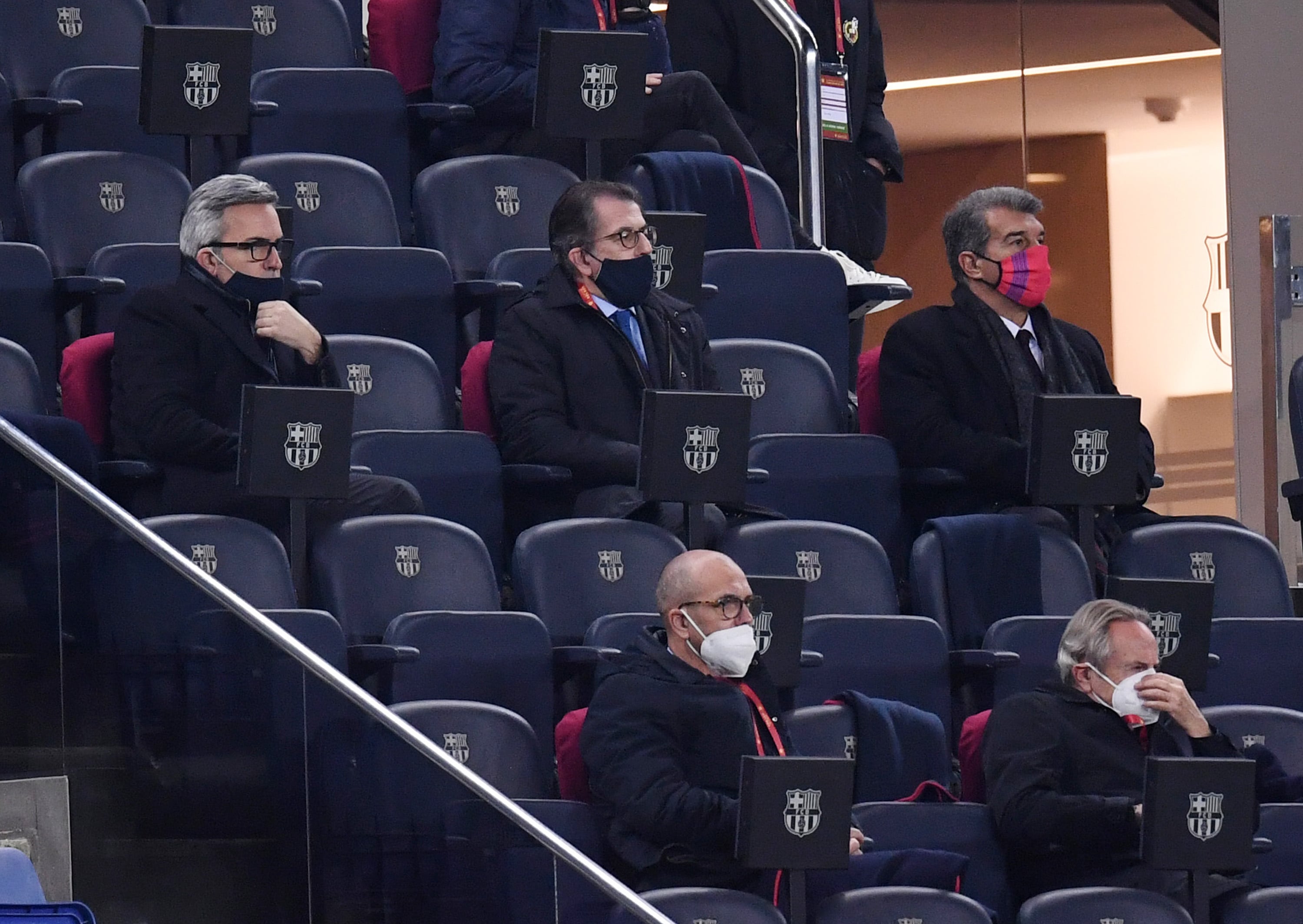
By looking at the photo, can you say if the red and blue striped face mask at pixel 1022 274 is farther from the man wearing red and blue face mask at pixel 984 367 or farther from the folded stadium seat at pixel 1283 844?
the folded stadium seat at pixel 1283 844

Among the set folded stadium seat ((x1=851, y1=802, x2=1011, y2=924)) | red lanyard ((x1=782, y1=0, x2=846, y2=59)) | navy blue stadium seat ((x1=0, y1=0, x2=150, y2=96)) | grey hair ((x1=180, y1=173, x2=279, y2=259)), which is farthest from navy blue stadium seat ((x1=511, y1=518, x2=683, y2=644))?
red lanyard ((x1=782, y1=0, x2=846, y2=59))

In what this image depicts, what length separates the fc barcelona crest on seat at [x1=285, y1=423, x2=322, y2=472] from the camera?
3.27 metres

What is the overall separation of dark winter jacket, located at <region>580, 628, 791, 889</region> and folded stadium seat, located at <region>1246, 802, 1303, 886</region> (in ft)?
2.57

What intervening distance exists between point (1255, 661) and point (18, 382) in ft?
6.59

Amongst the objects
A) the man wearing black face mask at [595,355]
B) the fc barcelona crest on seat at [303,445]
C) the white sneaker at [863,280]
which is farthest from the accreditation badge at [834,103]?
the fc barcelona crest on seat at [303,445]

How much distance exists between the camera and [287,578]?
336 centimetres

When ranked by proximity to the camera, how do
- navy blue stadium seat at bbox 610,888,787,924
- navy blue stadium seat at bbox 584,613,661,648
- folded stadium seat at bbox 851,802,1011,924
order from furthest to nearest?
navy blue stadium seat at bbox 584,613,661,648 → folded stadium seat at bbox 851,802,1011,924 → navy blue stadium seat at bbox 610,888,787,924

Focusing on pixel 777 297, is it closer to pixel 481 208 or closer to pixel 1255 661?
pixel 481 208

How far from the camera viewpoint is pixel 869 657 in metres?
3.70

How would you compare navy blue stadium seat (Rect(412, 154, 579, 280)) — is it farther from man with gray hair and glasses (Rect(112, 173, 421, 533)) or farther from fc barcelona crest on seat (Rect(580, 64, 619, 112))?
man with gray hair and glasses (Rect(112, 173, 421, 533))

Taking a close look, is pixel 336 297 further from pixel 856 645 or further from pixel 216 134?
pixel 856 645

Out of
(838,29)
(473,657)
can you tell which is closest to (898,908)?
(473,657)

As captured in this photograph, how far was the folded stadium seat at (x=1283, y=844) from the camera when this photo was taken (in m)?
3.63

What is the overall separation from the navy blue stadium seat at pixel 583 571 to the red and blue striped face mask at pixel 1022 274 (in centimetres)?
96
